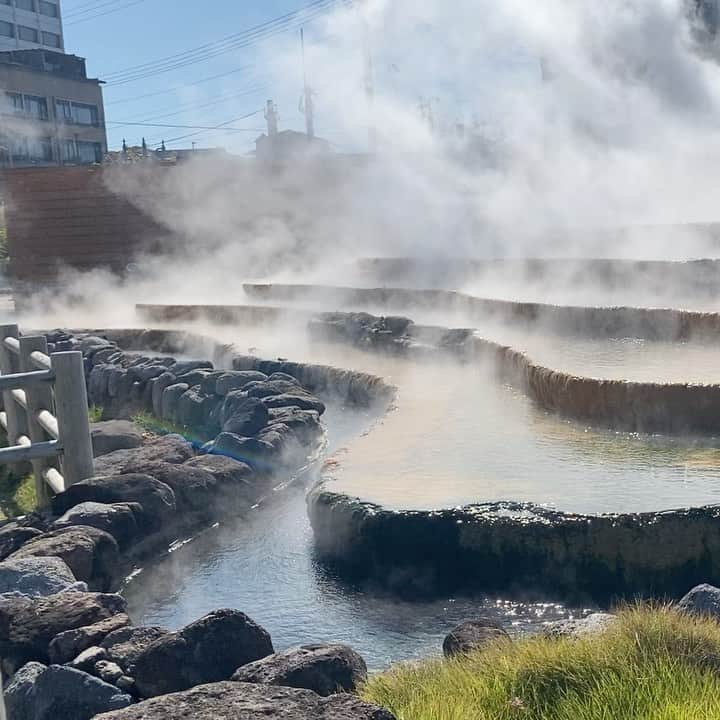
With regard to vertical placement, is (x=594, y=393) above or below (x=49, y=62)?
below

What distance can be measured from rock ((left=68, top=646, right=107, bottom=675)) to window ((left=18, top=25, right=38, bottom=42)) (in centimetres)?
6429

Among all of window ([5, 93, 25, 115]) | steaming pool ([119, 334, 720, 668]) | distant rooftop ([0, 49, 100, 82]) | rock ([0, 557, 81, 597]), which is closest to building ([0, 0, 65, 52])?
distant rooftop ([0, 49, 100, 82])

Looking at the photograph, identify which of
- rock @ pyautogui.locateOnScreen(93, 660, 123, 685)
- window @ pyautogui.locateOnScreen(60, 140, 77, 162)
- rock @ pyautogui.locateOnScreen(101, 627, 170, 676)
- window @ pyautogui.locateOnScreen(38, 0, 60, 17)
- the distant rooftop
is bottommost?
rock @ pyautogui.locateOnScreen(93, 660, 123, 685)

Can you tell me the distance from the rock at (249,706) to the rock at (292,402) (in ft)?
22.5

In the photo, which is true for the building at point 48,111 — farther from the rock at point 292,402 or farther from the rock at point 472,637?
the rock at point 472,637

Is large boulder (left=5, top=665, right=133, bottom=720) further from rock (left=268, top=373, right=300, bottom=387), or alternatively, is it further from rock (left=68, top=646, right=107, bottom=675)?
rock (left=268, top=373, right=300, bottom=387)

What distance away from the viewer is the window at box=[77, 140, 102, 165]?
171ft

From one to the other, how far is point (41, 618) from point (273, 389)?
6015mm

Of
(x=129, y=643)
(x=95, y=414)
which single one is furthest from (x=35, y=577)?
(x=95, y=414)

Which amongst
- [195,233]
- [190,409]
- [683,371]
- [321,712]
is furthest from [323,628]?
[195,233]

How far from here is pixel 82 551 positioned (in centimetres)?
613

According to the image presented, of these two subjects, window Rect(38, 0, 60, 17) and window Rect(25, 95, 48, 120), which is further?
window Rect(38, 0, 60, 17)

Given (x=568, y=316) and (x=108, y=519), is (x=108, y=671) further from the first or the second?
(x=568, y=316)

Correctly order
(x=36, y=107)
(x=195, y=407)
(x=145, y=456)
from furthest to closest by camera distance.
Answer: (x=36, y=107) → (x=195, y=407) → (x=145, y=456)
